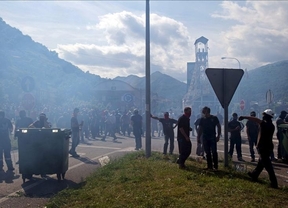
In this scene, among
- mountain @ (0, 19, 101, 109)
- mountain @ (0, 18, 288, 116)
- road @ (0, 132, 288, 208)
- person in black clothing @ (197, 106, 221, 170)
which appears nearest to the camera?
road @ (0, 132, 288, 208)

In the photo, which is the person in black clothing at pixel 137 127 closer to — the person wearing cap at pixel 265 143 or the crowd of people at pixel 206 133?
the crowd of people at pixel 206 133

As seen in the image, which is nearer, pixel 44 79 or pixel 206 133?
pixel 206 133

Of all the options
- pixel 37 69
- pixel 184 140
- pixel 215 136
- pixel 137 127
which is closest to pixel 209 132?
pixel 215 136

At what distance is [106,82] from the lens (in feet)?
268

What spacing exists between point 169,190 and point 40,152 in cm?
420

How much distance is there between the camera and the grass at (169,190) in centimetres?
740

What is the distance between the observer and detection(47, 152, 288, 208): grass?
7.40m

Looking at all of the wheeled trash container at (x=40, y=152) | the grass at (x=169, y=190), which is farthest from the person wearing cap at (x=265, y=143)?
the wheeled trash container at (x=40, y=152)

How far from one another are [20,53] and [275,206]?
6794 centimetres

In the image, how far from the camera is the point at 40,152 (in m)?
11.1

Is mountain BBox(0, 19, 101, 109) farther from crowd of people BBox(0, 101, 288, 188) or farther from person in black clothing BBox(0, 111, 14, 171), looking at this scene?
person in black clothing BBox(0, 111, 14, 171)

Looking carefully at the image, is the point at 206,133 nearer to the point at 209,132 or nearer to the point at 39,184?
the point at 209,132

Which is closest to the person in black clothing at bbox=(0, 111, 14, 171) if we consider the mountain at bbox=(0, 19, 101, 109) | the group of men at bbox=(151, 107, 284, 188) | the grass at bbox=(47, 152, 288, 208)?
the grass at bbox=(47, 152, 288, 208)

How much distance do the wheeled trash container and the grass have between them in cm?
104
